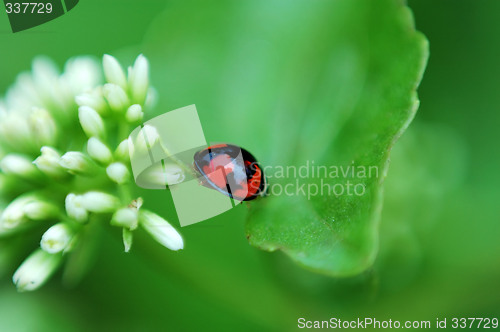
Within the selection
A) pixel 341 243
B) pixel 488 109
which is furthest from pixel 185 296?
pixel 488 109

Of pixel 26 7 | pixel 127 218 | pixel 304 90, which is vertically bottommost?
pixel 127 218

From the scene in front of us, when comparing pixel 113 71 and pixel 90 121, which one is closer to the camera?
pixel 90 121

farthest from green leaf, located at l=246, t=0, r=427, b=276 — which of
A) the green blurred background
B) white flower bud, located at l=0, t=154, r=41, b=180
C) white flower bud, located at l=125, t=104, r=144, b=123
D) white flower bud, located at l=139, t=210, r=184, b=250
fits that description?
white flower bud, located at l=0, t=154, r=41, b=180

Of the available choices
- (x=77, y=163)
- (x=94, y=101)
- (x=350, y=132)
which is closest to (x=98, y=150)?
(x=77, y=163)

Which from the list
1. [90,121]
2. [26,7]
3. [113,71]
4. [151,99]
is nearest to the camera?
[90,121]

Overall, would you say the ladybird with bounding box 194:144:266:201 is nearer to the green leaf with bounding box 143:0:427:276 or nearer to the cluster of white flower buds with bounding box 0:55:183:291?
the green leaf with bounding box 143:0:427:276

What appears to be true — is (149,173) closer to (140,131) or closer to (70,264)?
(140,131)

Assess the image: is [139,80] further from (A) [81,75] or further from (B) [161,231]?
(B) [161,231]
